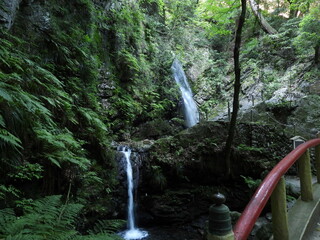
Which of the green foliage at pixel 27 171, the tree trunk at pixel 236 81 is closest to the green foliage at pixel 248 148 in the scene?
the tree trunk at pixel 236 81

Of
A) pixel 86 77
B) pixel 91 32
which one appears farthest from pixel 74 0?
pixel 86 77

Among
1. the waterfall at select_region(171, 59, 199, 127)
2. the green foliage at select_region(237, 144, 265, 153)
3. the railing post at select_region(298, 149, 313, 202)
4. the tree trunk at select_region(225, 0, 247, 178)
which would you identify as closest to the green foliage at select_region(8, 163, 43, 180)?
the railing post at select_region(298, 149, 313, 202)

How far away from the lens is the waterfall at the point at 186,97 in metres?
14.9

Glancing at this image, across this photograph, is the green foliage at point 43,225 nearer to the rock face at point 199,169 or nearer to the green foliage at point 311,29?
the rock face at point 199,169

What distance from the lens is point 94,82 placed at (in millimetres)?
7684

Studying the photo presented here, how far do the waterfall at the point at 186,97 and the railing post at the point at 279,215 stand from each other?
40.9 feet

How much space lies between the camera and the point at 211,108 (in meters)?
16.7

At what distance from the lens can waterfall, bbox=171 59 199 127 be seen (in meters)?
14.9

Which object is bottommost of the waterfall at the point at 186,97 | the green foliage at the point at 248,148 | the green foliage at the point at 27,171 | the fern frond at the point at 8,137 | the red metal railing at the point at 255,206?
the green foliage at the point at 248,148

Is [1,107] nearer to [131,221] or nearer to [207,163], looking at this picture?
[131,221]

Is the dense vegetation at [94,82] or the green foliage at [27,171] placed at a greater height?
the dense vegetation at [94,82]

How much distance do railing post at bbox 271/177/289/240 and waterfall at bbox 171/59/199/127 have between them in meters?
12.5

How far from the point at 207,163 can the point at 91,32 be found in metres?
6.40

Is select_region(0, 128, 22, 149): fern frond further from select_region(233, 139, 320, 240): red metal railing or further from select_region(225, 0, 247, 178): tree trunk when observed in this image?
select_region(225, 0, 247, 178): tree trunk
